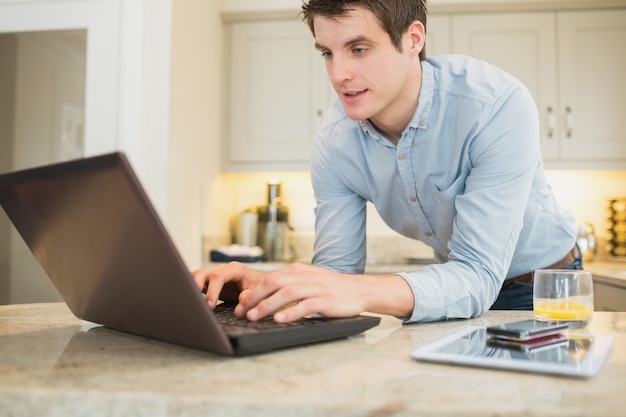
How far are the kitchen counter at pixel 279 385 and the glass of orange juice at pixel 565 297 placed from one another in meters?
0.14

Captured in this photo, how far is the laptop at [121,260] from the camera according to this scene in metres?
0.55

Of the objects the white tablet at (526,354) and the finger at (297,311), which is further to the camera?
the finger at (297,311)

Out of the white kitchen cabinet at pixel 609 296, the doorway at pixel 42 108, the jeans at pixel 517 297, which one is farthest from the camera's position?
the doorway at pixel 42 108

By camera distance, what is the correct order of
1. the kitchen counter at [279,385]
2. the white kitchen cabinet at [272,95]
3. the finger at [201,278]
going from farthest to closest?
the white kitchen cabinet at [272,95], the finger at [201,278], the kitchen counter at [279,385]

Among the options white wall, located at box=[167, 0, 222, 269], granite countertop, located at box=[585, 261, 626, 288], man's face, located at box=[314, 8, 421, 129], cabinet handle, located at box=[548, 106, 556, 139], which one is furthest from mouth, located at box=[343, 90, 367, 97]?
cabinet handle, located at box=[548, 106, 556, 139]

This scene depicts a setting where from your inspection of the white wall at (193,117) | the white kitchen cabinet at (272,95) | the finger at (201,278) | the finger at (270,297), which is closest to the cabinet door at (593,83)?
the white kitchen cabinet at (272,95)

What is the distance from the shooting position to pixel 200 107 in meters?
2.92

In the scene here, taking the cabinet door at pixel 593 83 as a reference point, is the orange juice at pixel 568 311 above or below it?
below

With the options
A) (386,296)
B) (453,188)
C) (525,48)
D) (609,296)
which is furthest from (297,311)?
(525,48)

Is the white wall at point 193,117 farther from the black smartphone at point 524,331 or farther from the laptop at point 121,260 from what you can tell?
the black smartphone at point 524,331

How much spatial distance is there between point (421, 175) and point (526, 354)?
0.76 m

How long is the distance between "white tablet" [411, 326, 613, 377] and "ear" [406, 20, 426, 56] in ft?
2.67

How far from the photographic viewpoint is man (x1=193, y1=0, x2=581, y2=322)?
0.95 meters

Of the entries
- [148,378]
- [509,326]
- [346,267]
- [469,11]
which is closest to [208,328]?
[148,378]
